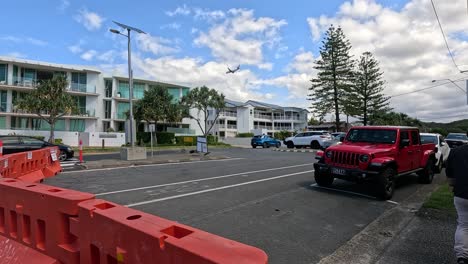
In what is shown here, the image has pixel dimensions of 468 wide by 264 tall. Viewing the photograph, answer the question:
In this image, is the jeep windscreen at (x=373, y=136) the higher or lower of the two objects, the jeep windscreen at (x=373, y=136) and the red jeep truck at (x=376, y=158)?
the higher

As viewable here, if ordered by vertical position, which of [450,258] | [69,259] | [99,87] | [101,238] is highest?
[99,87]

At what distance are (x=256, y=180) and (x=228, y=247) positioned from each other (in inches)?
347

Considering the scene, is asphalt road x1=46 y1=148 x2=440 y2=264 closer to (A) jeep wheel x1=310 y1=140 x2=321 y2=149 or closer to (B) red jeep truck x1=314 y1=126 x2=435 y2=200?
(B) red jeep truck x1=314 y1=126 x2=435 y2=200

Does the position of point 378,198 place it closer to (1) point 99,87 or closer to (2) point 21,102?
(2) point 21,102

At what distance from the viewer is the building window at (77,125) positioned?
139ft

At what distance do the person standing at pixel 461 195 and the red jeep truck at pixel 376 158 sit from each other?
3626mm

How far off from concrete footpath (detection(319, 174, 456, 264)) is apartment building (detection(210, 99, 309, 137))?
6210 centimetres

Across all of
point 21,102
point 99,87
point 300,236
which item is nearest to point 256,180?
point 300,236

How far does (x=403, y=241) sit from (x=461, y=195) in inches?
52.2

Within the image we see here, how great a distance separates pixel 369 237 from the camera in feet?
16.8

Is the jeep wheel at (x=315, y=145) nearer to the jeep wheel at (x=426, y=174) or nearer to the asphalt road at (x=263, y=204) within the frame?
the asphalt road at (x=263, y=204)

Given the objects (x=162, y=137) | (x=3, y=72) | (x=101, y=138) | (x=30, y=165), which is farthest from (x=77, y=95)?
(x=30, y=165)

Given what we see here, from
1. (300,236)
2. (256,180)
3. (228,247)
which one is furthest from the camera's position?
(256,180)

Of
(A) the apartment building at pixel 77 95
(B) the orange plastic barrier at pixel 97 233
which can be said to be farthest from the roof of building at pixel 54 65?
(B) the orange plastic barrier at pixel 97 233
